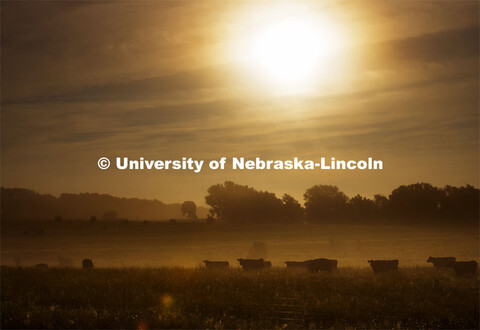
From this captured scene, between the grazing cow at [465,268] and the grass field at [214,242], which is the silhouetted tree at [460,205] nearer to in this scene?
the grass field at [214,242]

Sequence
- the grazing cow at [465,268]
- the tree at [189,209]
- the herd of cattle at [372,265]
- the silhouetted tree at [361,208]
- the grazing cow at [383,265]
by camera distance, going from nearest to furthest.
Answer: the grazing cow at [465,268], the herd of cattle at [372,265], the grazing cow at [383,265], the silhouetted tree at [361,208], the tree at [189,209]

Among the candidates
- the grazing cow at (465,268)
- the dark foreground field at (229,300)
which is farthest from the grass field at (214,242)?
the dark foreground field at (229,300)

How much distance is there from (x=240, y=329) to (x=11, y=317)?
8003 mm

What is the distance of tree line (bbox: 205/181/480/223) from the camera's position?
74.2 m

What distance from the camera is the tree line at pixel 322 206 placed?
244 feet

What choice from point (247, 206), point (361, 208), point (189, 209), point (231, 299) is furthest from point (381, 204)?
point (231, 299)

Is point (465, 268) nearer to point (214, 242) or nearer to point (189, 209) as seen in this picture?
point (214, 242)

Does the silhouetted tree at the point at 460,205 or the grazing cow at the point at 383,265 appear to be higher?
the silhouetted tree at the point at 460,205

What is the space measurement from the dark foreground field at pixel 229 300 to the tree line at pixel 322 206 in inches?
1917

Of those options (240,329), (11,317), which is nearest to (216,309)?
(240,329)

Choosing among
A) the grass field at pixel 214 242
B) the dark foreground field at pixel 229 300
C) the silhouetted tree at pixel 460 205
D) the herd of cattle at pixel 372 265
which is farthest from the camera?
the silhouetted tree at pixel 460 205

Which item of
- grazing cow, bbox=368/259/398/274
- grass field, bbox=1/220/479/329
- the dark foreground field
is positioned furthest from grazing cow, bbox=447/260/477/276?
grazing cow, bbox=368/259/398/274

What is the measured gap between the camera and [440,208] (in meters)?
73.6

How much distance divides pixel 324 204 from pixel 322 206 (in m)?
0.47
